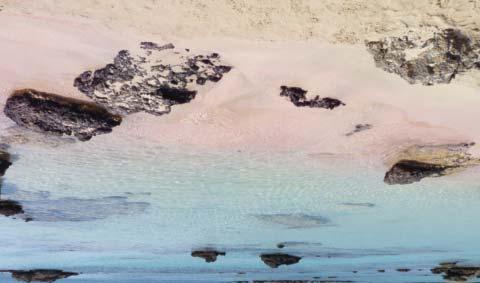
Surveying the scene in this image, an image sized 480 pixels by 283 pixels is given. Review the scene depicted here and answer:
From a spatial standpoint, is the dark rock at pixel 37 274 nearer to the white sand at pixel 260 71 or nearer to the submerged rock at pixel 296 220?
the submerged rock at pixel 296 220

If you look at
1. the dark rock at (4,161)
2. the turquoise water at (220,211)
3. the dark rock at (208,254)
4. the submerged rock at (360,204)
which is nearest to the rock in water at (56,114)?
the turquoise water at (220,211)

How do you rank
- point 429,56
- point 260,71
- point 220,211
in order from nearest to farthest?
point 429,56, point 260,71, point 220,211

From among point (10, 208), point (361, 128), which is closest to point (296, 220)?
point (361, 128)

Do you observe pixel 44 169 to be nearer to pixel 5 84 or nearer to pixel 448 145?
pixel 5 84

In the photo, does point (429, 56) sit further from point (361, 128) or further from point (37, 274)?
point (37, 274)

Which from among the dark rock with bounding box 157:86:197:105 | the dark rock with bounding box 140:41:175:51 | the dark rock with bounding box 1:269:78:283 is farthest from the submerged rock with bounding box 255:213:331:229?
the dark rock with bounding box 1:269:78:283
